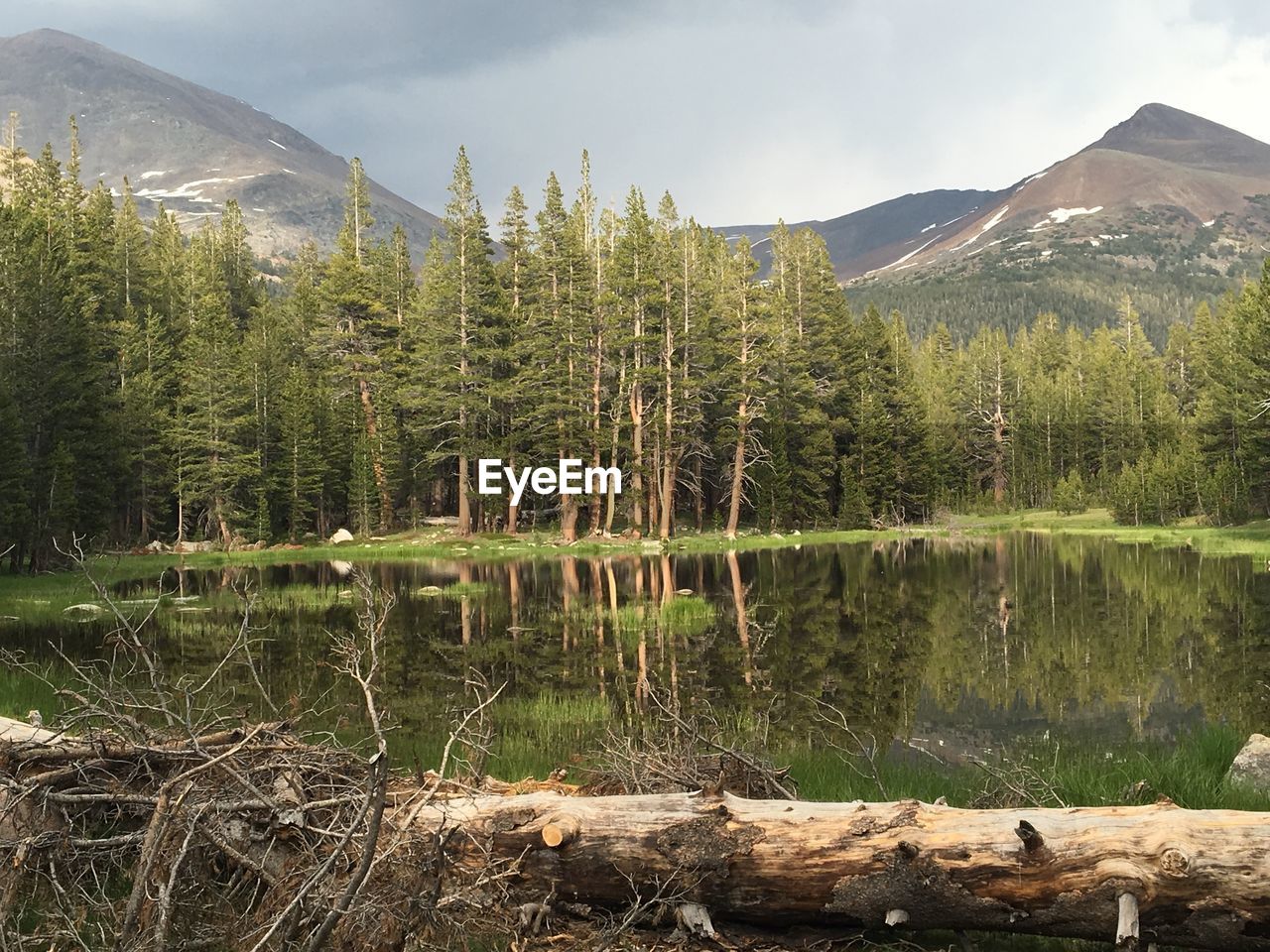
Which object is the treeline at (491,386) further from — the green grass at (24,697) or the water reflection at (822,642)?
the green grass at (24,697)

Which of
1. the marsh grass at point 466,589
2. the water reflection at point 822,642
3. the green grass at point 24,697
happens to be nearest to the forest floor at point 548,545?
the water reflection at point 822,642

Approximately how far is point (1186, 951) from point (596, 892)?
10.1ft

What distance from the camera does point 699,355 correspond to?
5238cm

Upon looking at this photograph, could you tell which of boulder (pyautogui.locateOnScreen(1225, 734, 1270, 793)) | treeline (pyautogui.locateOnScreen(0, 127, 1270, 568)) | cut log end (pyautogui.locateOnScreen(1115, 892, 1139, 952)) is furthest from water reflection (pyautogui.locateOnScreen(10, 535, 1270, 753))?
treeline (pyautogui.locateOnScreen(0, 127, 1270, 568))

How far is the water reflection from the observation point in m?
12.1

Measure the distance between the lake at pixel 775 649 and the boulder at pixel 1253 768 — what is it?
2333 mm

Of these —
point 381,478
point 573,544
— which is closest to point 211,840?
point 573,544

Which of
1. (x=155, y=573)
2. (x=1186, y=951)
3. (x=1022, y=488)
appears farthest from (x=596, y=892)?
(x=1022, y=488)

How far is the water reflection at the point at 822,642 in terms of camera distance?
478 inches

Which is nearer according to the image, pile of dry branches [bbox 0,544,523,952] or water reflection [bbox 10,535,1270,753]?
pile of dry branches [bbox 0,544,523,952]

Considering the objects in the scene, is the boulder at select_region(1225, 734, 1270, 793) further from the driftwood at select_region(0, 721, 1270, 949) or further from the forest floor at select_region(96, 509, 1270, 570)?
the forest floor at select_region(96, 509, 1270, 570)

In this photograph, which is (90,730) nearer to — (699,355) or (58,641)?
(58,641)

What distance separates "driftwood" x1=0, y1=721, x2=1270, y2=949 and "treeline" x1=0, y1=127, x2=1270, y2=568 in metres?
37.9

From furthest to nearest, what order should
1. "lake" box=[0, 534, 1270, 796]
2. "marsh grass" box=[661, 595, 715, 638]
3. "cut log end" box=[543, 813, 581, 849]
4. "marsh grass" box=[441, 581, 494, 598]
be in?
"marsh grass" box=[441, 581, 494, 598] → "marsh grass" box=[661, 595, 715, 638] → "lake" box=[0, 534, 1270, 796] → "cut log end" box=[543, 813, 581, 849]
